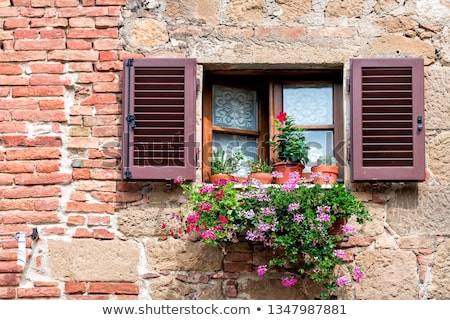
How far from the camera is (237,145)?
19.9 feet

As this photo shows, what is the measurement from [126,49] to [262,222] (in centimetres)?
149

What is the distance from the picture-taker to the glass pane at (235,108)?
Result: 19.9 ft

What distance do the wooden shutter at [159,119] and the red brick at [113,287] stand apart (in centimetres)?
66

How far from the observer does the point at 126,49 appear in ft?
19.2

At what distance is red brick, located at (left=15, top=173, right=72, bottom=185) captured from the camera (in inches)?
223

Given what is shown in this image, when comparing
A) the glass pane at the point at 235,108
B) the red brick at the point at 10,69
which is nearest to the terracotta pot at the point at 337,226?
the glass pane at the point at 235,108

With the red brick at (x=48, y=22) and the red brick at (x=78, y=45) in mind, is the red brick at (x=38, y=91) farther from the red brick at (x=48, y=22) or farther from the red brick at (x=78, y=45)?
the red brick at (x=48, y=22)

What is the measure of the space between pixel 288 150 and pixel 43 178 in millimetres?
1543

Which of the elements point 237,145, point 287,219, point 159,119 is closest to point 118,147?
point 159,119

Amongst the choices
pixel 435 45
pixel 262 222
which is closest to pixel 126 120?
pixel 262 222

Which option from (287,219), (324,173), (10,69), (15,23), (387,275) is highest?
(15,23)

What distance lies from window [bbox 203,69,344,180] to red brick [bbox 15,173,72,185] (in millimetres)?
936

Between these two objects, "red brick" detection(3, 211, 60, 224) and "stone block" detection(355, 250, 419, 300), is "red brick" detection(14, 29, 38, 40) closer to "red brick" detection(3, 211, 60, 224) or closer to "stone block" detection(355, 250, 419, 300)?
"red brick" detection(3, 211, 60, 224)

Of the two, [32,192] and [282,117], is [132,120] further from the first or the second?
[282,117]
